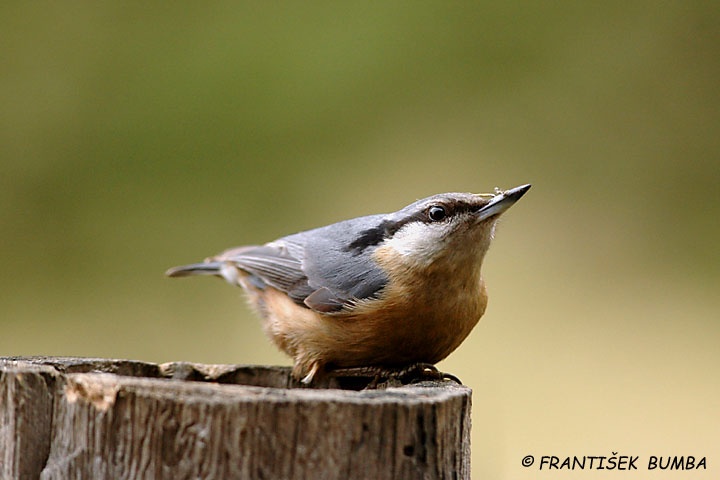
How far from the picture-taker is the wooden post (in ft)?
4.86

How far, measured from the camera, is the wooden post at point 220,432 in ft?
4.86

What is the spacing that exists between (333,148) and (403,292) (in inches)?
108

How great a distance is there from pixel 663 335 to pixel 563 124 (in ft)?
4.82

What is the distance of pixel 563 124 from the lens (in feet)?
17.7

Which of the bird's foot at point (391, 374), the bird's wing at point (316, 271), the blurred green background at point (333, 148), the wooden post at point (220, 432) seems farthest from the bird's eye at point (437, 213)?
the blurred green background at point (333, 148)

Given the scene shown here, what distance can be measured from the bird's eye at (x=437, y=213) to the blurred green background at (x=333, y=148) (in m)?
2.30

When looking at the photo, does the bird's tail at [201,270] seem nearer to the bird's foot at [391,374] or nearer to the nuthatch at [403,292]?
the nuthatch at [403,292]

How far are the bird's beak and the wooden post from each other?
3.38ft

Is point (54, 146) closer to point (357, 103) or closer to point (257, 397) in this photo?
point (357, 103)

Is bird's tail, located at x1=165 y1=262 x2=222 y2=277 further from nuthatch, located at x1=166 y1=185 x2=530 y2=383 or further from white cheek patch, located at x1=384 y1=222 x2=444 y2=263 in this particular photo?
white cheek patch, located at x1=384 y1=222 x2=444 y2=263

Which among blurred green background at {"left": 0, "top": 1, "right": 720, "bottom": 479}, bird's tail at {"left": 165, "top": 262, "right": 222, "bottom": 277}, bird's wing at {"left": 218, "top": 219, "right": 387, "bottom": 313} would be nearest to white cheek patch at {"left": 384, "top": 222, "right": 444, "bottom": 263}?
bird's wing at {"left": 218, "top": 219, "right": 387, "bottom": 313}

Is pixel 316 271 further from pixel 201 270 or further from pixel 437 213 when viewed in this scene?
pixel 201 270

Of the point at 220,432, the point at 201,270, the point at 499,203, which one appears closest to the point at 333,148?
the point at 201,270

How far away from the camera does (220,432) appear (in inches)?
58.2
